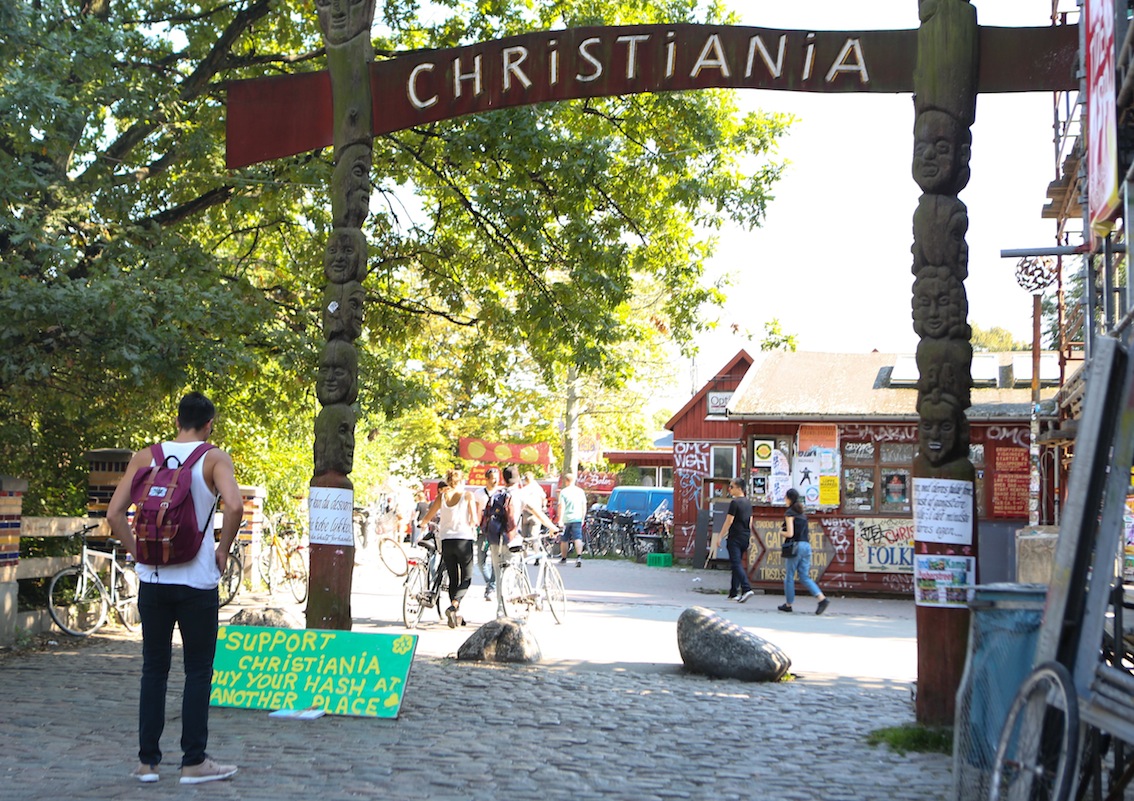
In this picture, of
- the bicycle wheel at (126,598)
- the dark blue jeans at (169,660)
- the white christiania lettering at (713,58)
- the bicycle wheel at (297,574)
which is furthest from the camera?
the bicycle wheel at (297,574)

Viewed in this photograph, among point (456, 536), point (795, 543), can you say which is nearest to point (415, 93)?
point (456, 536)

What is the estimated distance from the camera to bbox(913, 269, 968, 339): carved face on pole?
7.35 metres

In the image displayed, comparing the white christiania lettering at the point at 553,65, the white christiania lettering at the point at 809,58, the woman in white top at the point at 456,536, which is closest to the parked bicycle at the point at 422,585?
the woman in white top at the point at 456,536

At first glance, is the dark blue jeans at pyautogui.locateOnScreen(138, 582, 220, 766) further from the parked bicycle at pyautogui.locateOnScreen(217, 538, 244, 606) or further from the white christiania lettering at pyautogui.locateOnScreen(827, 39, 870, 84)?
the parked bicycle at pyautogui.locateOnScreen(217, 538, 244, 606)

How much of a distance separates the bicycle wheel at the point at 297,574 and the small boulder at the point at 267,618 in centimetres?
595

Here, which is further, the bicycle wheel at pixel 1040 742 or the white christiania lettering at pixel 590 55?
the white christiania lettering at pixel 590 55

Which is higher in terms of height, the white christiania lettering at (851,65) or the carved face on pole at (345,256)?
the white christiania lettering at (851,65)

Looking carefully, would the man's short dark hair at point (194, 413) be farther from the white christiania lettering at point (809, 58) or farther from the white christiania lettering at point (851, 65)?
the white christiania lettering at point (851, 65)

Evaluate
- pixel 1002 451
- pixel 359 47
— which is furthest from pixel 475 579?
pixel 359 47

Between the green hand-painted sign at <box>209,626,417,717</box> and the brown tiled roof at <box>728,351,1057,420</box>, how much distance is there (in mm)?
14039

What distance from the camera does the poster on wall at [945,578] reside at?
7254mm

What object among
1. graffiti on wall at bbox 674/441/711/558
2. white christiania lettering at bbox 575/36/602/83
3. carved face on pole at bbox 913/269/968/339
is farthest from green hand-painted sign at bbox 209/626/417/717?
graffiti on wall at bbox 674/441/711/558

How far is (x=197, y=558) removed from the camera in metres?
6.19

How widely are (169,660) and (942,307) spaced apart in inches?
185
